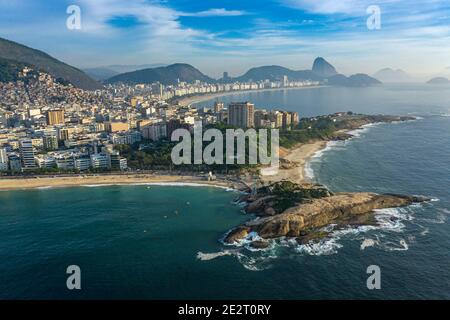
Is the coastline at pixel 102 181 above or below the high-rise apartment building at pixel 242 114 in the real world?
below

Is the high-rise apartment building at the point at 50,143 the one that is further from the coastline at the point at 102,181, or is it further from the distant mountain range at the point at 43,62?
the distant mountain range at the point at 43,62

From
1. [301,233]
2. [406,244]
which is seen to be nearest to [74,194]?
[301,233]

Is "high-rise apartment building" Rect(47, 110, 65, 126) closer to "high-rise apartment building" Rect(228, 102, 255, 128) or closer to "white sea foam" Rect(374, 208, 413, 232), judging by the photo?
"high-rise apartment building" Rect(228, 102, 255, 128)

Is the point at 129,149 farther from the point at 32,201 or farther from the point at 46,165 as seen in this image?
the point at 32,201

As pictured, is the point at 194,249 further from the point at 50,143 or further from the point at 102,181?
the point at 50,143

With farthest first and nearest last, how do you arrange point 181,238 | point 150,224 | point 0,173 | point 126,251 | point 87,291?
1. point 0,173
2. point 150,224
3. point 181,238
4. point 126,251
5. point 87,291

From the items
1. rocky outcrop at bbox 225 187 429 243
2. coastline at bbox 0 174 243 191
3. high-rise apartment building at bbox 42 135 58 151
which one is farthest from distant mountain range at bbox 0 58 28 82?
rocky outcrop at bbox 225 187 429 243

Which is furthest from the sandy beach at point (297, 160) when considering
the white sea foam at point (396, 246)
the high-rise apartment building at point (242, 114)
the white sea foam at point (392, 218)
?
the white sea foam at point (396, 246)
